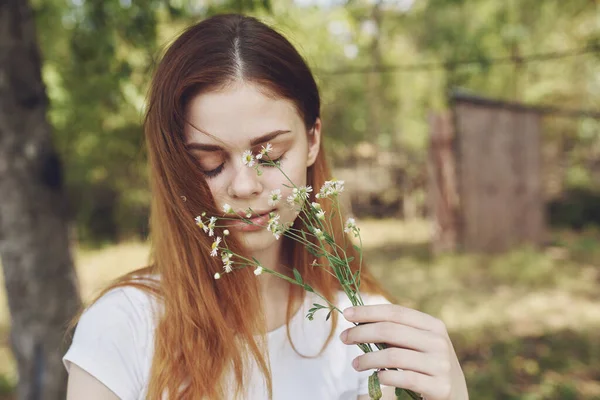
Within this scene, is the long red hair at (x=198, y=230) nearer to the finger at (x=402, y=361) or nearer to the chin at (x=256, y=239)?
the chin at (x=256, y=239)

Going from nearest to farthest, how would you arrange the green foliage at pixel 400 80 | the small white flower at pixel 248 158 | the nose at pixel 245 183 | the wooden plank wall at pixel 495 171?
the small white flower at pixel 248 158 < the nose at pixel 245 183 < the green foliage at pixel 400 80 < the wooden plank wall at pixel 495 171

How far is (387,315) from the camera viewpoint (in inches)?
47.2

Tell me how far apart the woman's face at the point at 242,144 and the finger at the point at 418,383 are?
0.46 m

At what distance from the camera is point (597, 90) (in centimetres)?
1355

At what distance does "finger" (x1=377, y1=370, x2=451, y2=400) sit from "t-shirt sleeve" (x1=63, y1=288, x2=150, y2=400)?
696 mm

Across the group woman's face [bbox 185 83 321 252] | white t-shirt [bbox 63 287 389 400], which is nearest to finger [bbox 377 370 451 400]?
woman's face [bbox 185 83 321 252]

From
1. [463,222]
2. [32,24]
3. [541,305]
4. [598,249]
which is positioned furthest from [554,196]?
[32,24]

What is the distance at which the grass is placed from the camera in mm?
4461

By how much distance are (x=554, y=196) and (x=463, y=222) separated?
4.19 metres

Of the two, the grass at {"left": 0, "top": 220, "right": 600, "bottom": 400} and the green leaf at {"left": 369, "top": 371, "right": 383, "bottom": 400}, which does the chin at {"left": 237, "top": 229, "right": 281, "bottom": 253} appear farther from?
the grass at {"left": 0, "top": 220, "right": 600, "bottom": 400}

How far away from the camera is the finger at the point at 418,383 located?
1.17 meters

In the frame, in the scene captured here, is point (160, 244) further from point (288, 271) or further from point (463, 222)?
point (463, 222)

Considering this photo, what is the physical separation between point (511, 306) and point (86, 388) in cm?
558

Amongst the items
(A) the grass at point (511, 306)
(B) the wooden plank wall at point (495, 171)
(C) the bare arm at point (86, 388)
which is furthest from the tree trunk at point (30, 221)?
(B) the wooden plank wall at point (495, 171)
